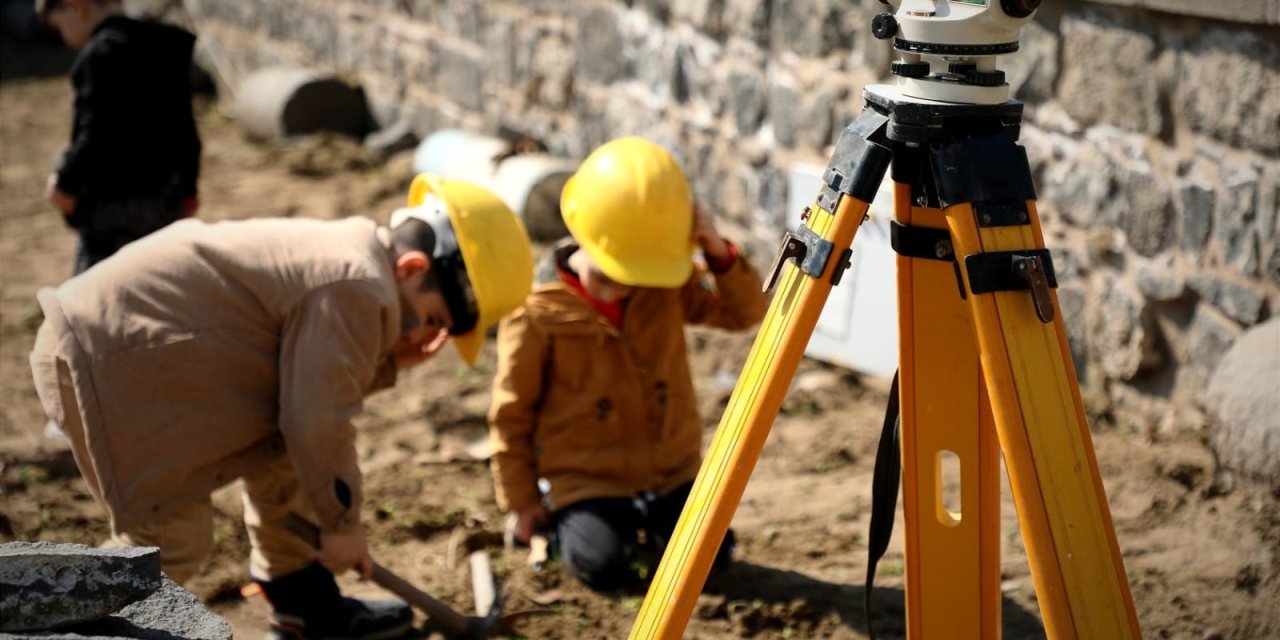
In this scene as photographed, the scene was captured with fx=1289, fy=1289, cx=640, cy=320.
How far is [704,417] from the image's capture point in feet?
15.3

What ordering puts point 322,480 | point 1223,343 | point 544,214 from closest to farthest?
point 322,480
point 1223,343
point 544,214

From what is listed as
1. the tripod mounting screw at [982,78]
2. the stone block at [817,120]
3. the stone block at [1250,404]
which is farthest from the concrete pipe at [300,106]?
the tripod mounting screw at [982,78]

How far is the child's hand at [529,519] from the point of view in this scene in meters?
3.60

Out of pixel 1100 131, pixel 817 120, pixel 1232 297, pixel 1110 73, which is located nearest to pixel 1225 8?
pixel 1110 73

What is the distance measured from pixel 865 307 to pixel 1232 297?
1.38 metres

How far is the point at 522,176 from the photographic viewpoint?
6.27 metres

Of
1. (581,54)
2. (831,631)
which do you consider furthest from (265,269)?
(581,54)

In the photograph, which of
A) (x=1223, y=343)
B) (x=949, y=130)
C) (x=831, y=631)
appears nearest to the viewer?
(x=949, y=130)

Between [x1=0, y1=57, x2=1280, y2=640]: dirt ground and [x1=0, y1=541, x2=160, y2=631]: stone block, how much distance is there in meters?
1.54

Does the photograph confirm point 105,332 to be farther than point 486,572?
No

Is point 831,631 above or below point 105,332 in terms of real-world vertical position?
below

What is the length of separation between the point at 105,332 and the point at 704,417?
7.58ft

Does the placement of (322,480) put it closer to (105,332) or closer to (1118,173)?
(105,332)

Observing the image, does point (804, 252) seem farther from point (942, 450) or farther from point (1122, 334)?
point (1122, 334)
